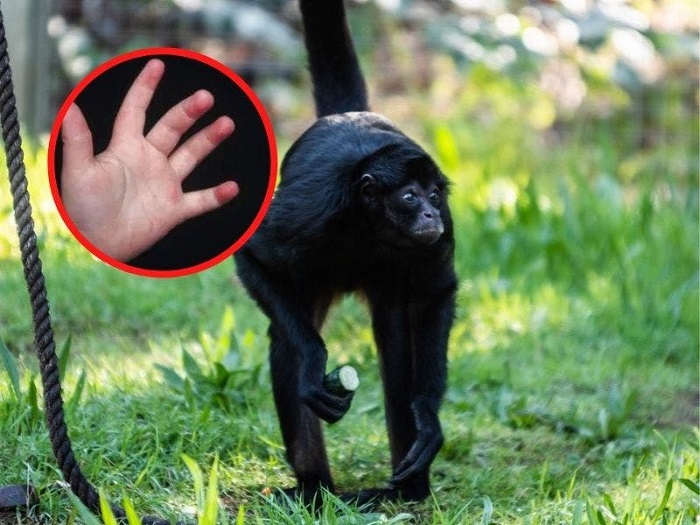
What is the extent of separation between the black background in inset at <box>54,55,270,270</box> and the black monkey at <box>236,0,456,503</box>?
595 millimetres

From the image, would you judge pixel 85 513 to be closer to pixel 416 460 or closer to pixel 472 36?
pixel 416 460

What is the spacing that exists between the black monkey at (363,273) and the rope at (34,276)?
→ 82 cm

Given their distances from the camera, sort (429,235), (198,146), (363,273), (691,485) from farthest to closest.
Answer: (363,273), (429,235), (691,485), (198,146)

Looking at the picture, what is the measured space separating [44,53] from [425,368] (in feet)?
19.3

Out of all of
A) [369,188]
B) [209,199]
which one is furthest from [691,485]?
[209,199]

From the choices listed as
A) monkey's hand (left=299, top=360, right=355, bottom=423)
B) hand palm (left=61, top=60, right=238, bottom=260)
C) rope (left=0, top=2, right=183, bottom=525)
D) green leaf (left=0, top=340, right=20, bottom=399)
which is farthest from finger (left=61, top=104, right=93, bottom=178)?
monkey's hand (left=299, top=360, right=355, bottom=423)

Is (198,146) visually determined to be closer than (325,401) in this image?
Yes

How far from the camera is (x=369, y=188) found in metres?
3.66

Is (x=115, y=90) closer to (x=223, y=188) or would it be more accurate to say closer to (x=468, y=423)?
(x=223, y=188)

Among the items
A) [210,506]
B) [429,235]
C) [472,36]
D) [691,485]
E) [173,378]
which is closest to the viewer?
[210,506]

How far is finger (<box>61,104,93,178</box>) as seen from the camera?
9.41 ft

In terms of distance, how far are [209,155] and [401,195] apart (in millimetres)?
845

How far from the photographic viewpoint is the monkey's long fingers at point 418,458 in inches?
139

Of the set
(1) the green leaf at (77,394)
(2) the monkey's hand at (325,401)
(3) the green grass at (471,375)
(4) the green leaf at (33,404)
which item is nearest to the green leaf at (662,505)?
(3) the green grass at (471,375)
